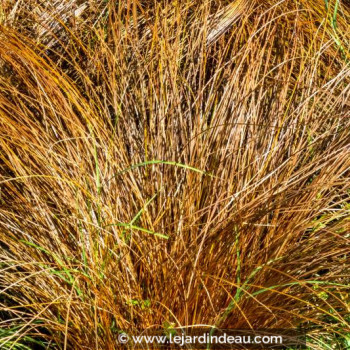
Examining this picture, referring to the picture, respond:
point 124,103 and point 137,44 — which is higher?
point 137,44

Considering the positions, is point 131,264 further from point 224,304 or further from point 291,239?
point 291,239

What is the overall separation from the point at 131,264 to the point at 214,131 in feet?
1.59

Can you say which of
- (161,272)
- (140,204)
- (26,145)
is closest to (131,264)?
(161,272)

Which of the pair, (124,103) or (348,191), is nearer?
(348,191)

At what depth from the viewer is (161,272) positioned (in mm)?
1566

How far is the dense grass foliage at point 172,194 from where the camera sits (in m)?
1.51

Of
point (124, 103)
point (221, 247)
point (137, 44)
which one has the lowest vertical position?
point (221, 247)

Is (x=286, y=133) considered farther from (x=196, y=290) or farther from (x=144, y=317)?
(x=144, y=317)

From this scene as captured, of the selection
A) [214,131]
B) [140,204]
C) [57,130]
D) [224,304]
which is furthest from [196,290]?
[57,130]

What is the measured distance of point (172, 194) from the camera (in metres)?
1.70

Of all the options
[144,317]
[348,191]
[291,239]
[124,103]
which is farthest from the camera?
[124,103]

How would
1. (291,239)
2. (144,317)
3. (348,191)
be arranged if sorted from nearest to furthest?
(144,317), (291,239), (348,191)

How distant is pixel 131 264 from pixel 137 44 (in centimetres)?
78

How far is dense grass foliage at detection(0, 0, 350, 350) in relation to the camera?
4.96ft
